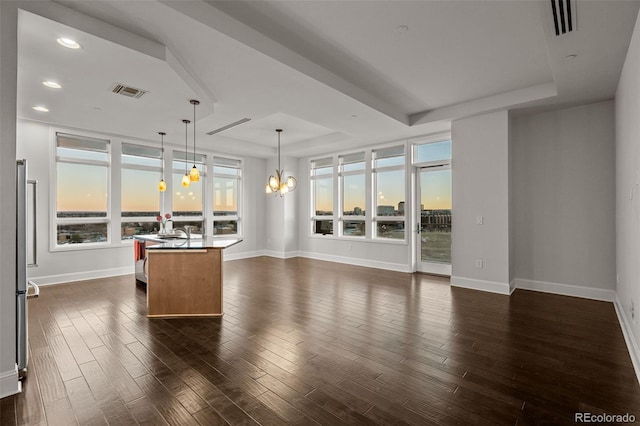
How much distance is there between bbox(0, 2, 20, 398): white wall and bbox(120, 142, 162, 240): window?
4.70 metres

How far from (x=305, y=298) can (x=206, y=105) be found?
Answer: 123 inches

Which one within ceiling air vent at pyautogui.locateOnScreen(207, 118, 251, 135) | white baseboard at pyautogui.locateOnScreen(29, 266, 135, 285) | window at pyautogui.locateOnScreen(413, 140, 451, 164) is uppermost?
ceiling air vent at pyautogui.locateOnScreen(207, 118, 251, 135)

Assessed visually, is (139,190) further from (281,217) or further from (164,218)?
(281,217)

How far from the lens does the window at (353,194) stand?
308 inches

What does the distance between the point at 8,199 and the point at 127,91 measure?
82.3 inches

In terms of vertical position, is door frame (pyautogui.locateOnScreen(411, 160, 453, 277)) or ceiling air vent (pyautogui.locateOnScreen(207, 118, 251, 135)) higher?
ceiling air vent (pyautogui.locateOnScreen(207, 118, 251, 135))

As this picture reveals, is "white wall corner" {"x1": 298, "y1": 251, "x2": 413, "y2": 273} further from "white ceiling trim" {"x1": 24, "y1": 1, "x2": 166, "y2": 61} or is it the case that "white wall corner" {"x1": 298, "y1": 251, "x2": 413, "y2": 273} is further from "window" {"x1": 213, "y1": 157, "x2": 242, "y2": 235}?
"white ceiling trim" {"x1": 24, "y1": 1, "x2": 166, "y2": 61}

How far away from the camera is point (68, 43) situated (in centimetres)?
277

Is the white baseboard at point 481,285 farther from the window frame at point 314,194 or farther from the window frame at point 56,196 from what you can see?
the window frame at point 56,196

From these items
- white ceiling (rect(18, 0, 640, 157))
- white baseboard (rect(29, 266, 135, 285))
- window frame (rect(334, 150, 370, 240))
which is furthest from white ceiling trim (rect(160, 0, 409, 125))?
white baseboard (rect(29, 266, 135, 285))

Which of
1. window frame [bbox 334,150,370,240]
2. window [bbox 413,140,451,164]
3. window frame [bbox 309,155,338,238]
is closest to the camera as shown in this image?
window [bbox 413,140,451,164]

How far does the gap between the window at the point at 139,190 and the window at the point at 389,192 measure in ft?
16.5

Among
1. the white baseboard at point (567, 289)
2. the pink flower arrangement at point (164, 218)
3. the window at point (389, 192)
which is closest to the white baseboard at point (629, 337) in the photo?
the white baseboard at point (567, 289)

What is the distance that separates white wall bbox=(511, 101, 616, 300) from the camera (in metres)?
4.61
